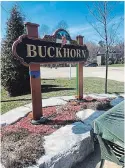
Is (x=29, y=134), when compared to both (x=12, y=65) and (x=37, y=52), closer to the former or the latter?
(x=37, y=52)

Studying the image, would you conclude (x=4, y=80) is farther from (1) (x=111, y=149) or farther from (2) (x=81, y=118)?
(1) (x=111, y=149)

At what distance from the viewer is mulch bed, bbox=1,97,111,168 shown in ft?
9.77

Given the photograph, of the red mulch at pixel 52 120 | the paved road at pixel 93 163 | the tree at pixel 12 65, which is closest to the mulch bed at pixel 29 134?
the red mulch at pixel 52 120

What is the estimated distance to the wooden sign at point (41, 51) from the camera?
13.7 ft

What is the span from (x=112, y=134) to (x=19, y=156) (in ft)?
4.72

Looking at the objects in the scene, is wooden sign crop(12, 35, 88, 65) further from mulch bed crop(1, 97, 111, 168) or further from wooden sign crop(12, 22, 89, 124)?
mulch bed crop(1, 97, 111, 168)

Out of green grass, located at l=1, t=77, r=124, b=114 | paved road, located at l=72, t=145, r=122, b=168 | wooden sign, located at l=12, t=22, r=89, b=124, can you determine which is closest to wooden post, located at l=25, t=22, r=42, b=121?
wooden sign, located at l=12, t=22, r=89, b=124

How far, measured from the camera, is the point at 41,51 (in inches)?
183

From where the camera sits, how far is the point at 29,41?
4340mm

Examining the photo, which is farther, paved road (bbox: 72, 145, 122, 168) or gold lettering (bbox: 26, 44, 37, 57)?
gold lettering (bbox: 26, 44, 37, 57)

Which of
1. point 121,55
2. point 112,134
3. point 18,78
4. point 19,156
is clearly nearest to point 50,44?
point 19,156

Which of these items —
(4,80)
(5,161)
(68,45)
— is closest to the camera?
(5,161)

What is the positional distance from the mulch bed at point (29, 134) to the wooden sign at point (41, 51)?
53.2 inches

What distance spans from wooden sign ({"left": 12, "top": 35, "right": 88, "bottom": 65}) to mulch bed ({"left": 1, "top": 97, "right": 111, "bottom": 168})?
1.35 metres
